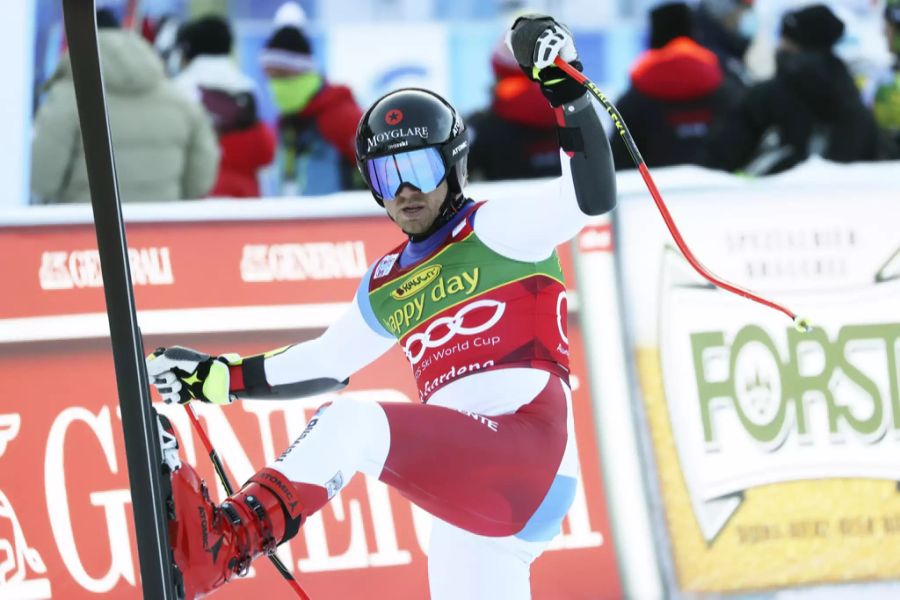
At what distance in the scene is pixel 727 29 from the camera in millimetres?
7559

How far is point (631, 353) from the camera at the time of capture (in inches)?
216

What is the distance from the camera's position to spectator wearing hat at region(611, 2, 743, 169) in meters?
6.30

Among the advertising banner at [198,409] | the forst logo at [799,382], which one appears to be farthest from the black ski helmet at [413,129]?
the forst logo at [799,382]

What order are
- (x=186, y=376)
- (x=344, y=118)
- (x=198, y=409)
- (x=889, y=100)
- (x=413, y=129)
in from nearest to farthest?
(x=413, y=129), (x=186, y=376), (x=198, y=409), (x=344, y=118), (x=889, y=100)

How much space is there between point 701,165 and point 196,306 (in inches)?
87.0

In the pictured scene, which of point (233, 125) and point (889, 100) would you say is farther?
point (889, 100)

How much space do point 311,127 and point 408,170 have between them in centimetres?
260

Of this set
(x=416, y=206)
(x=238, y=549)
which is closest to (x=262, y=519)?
(x=238, y=549)

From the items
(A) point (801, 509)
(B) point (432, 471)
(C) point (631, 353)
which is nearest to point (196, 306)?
(C) point (631, 353)

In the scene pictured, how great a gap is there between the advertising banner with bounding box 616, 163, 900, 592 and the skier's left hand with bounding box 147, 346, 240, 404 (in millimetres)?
1757

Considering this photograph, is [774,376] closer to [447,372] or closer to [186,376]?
[447,372]

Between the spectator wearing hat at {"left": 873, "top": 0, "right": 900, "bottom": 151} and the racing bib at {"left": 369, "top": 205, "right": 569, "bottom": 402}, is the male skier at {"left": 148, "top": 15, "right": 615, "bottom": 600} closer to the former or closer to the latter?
the racing bib at {"left": 369, "top": 205, "right": 569, "bottom": 402}

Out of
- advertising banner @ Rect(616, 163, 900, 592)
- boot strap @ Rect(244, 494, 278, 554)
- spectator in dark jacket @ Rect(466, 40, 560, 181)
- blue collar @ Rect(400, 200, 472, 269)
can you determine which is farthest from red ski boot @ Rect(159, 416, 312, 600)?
spectator in dark jacket @ Rect(466, 40, 560, 181)

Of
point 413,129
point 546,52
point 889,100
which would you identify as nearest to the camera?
point 546,52
